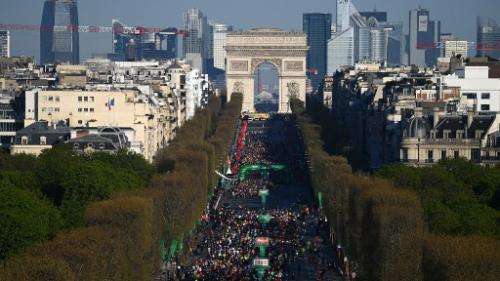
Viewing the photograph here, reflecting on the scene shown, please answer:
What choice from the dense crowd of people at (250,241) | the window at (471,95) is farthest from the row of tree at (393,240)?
the window at (471,95)

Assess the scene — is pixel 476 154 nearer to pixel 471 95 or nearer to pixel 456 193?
pixel 456 193

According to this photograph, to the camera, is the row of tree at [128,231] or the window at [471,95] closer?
the row of tree at [128,231]

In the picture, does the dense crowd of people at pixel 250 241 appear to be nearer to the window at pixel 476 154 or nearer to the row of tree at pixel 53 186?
the row of tree at pixel 53 186

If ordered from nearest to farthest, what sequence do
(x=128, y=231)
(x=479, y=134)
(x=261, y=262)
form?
(x=128, y=231) < (x=261, y=262) < (x=479, y=134)

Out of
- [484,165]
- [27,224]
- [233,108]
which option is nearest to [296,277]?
[27,224]

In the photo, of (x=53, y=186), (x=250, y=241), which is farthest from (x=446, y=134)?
(x=53, y=186)
